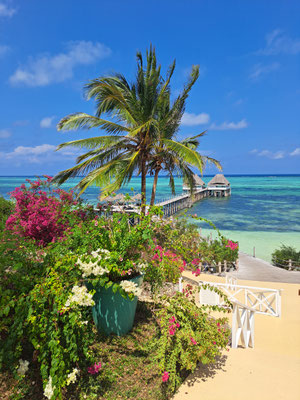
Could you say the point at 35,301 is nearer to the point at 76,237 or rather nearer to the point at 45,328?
the point at 45,328

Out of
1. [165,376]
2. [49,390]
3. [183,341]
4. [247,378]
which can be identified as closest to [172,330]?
[183,341]

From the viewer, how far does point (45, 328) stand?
2.52 meters

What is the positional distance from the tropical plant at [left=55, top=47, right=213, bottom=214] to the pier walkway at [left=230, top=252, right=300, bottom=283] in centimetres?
759

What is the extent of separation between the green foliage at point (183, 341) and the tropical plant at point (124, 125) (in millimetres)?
4991

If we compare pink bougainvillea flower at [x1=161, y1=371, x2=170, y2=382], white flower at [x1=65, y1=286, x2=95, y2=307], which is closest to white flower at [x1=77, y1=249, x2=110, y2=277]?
white flower at [x1=65, y1=286, x2=95, y2=307]

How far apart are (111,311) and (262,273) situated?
39.9ft

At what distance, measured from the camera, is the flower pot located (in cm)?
341

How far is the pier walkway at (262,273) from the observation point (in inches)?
472

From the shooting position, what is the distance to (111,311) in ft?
11.4

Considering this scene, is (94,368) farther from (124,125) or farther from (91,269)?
(124,125)

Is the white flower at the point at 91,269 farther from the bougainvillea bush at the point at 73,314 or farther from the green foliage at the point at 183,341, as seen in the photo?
the green foliage at the point at 183,341

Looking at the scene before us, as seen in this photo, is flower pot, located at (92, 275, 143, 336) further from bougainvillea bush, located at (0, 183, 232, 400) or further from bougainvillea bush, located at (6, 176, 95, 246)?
bougainvillea bush, located at (6, 176, 95, 246)

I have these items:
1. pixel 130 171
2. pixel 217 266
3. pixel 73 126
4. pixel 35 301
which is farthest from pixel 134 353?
pixel 217 266

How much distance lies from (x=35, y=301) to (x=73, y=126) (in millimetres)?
6485
